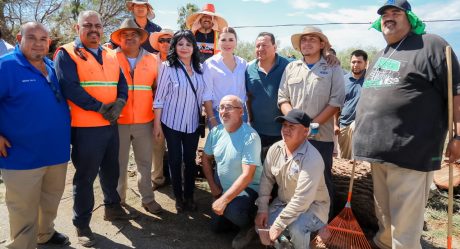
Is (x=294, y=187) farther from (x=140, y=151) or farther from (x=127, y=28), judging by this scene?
(x=127, y=28)

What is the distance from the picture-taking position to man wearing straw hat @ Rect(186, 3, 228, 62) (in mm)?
5215

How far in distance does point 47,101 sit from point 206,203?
2484 millimetres

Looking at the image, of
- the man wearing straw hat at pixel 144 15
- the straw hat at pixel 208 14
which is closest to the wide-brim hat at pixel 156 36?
the man wearing straw hat at pixel 144 15

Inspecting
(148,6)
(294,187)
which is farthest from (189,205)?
(148,6)

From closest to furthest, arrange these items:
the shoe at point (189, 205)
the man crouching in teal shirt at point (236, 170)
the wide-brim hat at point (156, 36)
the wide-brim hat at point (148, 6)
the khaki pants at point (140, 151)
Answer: the man crouching in teal shirt at point (236, 170), the khaki pants at point (140, 151), the shoe at point (189, 205), the wide-brim hat at point (156, 36), the wide-brim hat at point (148, 6)

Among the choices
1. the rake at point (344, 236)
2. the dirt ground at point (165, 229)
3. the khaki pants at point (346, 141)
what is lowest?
the dirt ground at point (165, 229)

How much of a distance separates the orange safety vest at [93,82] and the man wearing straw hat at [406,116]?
2.46m

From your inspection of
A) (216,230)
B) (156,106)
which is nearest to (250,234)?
(216,230)

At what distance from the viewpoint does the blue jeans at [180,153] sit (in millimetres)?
4219

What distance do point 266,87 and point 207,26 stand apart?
5.68ft

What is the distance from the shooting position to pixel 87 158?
11.5 ft

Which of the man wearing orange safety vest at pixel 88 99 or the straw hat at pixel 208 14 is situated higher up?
the straw hat at pixel 208 14

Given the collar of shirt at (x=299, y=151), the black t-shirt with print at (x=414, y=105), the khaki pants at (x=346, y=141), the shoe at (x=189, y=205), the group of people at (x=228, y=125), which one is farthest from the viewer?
the khaki pants at (x=346, y=141)

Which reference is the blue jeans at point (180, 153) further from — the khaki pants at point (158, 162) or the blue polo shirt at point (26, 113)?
the blue polo shirt at point (26, 113)
